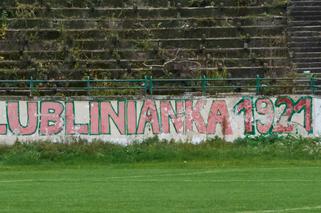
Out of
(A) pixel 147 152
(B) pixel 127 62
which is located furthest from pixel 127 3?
(A) pixel 147 152

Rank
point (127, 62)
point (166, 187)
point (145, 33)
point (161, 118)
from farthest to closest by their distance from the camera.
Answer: point (145, 33), point (127, 62), point (161, 118), point (166, 187)

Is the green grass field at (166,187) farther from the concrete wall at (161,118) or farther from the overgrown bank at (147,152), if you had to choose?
the concrete wall at (161,118)

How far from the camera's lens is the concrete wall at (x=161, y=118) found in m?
30.9

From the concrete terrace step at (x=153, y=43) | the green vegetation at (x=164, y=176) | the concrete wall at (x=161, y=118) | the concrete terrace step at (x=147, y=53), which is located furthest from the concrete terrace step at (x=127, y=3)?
the green vegetation at (x=164, y=176)

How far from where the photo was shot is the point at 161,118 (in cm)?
3116

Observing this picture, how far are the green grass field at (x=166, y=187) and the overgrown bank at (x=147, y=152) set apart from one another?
718 millimetres

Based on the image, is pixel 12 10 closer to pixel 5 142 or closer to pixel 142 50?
pixel 142 50

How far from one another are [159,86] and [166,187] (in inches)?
560

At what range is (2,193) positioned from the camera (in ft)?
58.8

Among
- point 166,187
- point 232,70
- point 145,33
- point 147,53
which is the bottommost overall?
point 166,187

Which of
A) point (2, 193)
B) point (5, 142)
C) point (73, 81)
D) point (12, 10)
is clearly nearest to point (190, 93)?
point (73, 81)

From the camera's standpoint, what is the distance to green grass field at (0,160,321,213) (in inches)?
586

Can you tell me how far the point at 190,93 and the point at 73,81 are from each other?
4149 mm

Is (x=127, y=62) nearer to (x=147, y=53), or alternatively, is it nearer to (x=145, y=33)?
(x=147, y=53)
